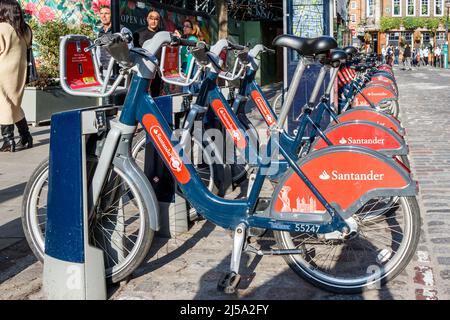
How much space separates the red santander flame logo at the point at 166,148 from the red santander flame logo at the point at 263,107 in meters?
2.30

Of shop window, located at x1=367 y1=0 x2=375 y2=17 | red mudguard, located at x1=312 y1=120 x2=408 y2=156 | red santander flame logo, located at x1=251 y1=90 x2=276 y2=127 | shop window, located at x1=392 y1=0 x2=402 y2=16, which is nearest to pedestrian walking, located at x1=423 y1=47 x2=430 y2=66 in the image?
shop window, located at x1=392 y1=0 x2=402 y2=16

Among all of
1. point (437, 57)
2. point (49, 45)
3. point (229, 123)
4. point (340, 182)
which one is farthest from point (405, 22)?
point (340, 182)

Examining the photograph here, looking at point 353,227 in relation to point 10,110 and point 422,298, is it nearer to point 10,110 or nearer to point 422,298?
point 422,298

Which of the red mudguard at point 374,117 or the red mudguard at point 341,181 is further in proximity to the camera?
the red mudguard at point 374,117

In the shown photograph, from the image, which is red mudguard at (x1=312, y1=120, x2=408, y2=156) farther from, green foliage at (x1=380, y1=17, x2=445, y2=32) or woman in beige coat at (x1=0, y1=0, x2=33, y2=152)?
green foliage at (x1=380, y1=17, x2=445, y2=32)

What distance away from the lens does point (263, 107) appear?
609cm

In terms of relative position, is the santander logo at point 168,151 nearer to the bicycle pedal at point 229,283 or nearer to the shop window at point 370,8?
the bicycle pedal at point 229,283

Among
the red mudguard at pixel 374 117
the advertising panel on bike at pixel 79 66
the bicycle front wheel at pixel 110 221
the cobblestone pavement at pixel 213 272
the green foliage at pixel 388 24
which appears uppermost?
the green foliage at pixel 388 24

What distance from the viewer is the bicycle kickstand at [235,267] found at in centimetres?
359

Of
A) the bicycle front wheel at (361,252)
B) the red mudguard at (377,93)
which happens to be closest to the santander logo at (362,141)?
the bicycle front wheel at (361,252)

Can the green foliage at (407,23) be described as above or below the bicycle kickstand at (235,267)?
above
